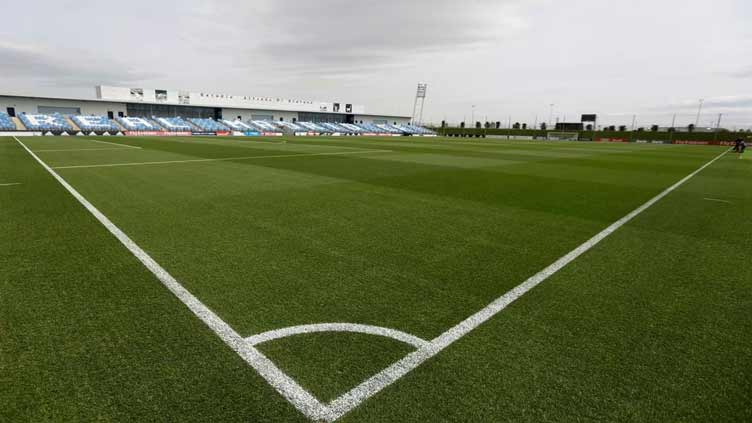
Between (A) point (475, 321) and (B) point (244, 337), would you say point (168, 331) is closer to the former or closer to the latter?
(B) point (244, 337)

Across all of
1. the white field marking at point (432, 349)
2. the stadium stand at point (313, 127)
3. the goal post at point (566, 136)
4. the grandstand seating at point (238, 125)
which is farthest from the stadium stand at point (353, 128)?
the white field marking at point (432, 349)

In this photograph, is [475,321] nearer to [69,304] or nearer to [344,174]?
[69,304]

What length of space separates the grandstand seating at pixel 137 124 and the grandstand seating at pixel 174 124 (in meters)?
1.46

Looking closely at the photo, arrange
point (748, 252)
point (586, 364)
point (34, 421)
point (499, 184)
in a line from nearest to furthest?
point (34, 421) → point (586, 364) → point (748, 252) → point (499, 184)

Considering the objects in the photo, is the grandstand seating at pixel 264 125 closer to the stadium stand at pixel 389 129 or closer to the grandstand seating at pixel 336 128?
the grandstand seating at pixel 336 128

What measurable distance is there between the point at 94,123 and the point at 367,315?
2702 inches

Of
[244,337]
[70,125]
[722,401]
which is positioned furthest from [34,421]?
[70,125]

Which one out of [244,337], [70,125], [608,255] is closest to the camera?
[244,337]

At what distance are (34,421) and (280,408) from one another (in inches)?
52.0

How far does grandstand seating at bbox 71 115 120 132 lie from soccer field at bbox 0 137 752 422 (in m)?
58.6

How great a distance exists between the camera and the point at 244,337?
119 inches

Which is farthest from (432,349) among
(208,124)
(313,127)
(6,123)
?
(313,127)

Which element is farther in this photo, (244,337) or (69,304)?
(69,304)

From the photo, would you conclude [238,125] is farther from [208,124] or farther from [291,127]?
[291,127]
